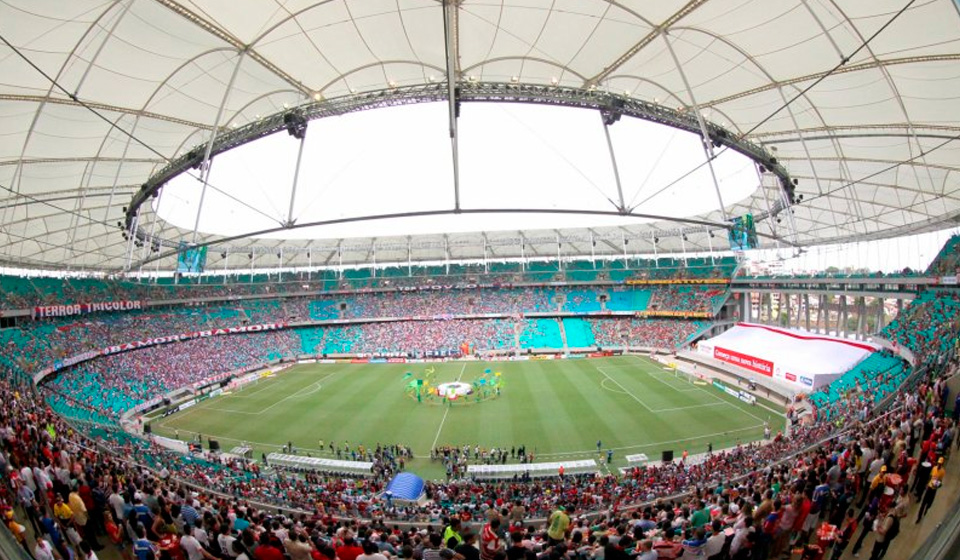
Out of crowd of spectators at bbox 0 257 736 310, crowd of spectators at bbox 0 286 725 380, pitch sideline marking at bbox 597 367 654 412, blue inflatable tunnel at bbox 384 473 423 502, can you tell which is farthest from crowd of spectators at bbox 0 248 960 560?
crowd of spectators at bbox 0 257 736 310

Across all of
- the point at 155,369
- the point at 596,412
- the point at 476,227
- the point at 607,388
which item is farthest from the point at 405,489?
the point at 155,369

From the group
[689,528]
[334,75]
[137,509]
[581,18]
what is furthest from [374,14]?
[689,528]

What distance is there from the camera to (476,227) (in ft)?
105

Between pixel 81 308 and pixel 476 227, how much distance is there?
32726 millimetres

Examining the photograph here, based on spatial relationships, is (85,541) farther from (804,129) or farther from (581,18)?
(804,129)

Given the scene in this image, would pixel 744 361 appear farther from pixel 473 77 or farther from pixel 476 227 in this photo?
pixel 473 77

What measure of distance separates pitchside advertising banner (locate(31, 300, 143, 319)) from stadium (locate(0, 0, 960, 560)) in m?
0.40

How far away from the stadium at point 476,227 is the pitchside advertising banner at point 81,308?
40 centimetres

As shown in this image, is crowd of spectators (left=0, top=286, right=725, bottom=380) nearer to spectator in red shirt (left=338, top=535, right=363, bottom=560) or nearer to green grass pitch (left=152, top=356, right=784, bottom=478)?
green grass pitch (left=152, top=356, right=784, bottom=478)

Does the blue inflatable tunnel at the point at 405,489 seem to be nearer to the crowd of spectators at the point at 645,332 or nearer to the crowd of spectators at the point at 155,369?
the crowd of spectators at the point at 155,369

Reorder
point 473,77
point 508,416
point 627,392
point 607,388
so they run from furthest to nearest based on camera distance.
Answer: point 607,388, point 627,392, point 508,416, point 473,77

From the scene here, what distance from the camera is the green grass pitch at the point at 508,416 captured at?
933 inches

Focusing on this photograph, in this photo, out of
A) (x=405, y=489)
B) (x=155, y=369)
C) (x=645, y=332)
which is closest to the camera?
(x=405, y=489)

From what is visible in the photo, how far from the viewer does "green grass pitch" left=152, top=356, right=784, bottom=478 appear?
23.7 meters
